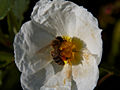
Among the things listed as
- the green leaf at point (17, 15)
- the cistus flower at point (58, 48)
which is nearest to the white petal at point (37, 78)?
the cistus flower at point (58, 48)

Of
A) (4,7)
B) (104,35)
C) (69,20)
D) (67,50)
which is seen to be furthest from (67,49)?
(104,35)

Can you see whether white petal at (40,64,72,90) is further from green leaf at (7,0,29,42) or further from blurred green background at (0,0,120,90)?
green leaf at (7,0,29,42)

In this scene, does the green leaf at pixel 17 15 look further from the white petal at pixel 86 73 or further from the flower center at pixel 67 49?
the white petal at pixel 86 73

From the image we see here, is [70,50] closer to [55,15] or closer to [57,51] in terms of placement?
[57,51]

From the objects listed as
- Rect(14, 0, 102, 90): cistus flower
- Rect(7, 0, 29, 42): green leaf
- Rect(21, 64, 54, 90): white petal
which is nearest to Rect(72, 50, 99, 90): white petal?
Rect(14, 0, 102, 90): cistus flower

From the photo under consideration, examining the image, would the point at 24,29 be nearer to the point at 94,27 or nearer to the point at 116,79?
the point at 94,27
